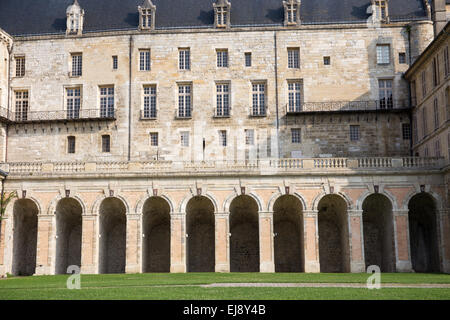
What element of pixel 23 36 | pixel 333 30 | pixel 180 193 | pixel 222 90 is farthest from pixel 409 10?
pixel 23 36

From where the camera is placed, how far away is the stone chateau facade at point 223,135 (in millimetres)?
42469

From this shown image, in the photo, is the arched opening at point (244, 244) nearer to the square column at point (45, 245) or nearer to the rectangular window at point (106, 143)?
the rectangular window at point (106, 143)

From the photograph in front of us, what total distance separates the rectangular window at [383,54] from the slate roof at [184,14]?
2518 mm

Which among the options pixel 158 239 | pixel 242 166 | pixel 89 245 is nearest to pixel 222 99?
pixel 242 166

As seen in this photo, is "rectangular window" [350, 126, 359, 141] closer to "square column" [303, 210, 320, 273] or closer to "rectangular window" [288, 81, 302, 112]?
"rectangular window" [288, 81, 302, 112]

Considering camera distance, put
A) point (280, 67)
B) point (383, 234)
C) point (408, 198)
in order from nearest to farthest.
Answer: point (408, 198) → point (383, 234) → point (280, 67)

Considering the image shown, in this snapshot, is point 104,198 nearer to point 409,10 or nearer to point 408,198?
point 408,198

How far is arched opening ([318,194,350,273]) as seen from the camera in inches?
1767

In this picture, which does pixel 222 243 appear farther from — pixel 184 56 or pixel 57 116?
pixel 57 116

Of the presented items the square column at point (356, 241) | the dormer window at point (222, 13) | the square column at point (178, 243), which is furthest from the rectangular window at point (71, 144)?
the square column at point (356, 241)

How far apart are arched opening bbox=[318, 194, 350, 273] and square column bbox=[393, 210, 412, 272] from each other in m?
Result: 4.04

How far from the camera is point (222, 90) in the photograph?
51.4 meters

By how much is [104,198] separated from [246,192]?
32.0 ft

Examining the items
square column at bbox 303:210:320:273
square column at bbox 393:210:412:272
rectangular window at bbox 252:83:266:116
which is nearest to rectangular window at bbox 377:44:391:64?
rectangular window at bbox 252:83:266:116
